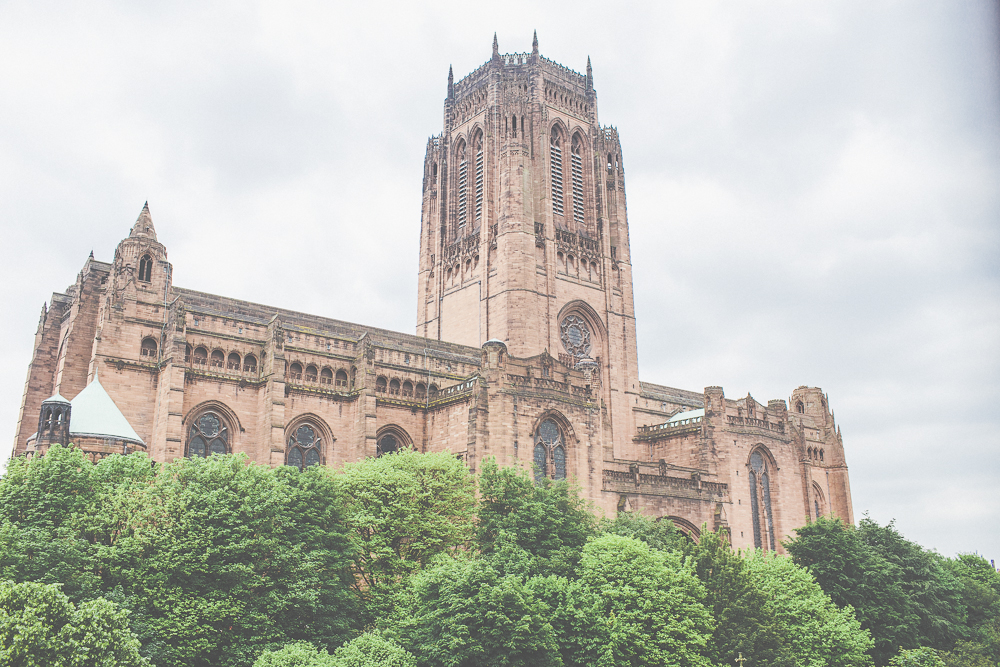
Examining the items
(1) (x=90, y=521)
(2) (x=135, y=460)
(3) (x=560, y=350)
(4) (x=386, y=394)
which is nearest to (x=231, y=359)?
(4) (x=386, y=394)

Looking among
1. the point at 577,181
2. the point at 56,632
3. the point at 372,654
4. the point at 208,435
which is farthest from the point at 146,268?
the point at 577,181

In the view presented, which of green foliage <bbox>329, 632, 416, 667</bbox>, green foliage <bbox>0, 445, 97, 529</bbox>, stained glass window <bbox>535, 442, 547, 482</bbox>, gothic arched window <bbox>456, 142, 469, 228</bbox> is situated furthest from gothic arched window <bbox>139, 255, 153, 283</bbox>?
gothic arched window <bbox>456, 142, 469, 228</bbox>

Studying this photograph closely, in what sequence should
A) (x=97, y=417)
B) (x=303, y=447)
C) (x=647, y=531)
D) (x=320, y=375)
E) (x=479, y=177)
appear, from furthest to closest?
(x=479, y=177), (x=320, y=375), (x=303, y=447), (x=647, y=531), (x=97, y=417)

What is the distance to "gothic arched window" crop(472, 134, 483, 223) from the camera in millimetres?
66812

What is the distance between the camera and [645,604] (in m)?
31.2

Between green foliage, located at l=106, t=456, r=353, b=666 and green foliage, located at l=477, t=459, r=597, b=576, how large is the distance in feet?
20.6

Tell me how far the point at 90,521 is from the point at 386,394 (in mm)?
22536

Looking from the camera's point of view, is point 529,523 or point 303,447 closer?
point 529,523

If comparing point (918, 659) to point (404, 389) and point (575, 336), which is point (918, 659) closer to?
point (404, 389)

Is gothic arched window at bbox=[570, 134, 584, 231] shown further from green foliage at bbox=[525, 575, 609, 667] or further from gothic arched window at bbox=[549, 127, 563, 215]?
green foliage at bbox=[525, 575, 609, 667]

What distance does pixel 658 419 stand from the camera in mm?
65500

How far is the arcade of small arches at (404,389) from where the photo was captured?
164ft

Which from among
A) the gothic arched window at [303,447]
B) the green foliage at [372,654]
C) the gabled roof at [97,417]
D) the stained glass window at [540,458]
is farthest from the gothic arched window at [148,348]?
the green foliage at [372,654]

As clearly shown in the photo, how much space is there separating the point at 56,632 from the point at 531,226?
45.5 metres
